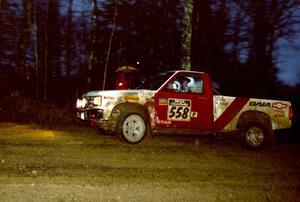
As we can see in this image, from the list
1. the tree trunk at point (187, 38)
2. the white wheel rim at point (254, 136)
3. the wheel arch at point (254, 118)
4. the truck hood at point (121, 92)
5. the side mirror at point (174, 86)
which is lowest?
the white wheel rim at point (254, 136)

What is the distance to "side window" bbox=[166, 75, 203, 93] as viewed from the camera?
39.2 ft

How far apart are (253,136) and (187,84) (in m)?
2.36


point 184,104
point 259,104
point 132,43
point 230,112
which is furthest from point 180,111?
point 132,43

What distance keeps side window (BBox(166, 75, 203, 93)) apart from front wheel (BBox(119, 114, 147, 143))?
1.19m

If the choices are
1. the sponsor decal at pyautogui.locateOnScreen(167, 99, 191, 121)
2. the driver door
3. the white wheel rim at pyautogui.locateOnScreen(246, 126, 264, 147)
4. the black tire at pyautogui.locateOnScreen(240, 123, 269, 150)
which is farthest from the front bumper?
the white wheel rim at pyautogui.locateOnScreen(246, 126, 264, 147)

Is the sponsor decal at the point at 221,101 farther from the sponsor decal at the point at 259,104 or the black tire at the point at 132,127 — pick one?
the black tire at the point at 132,127

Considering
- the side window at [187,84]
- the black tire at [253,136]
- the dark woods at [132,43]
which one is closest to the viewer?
the side window at [187,84]

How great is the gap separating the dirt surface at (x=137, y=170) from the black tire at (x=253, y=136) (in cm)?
25

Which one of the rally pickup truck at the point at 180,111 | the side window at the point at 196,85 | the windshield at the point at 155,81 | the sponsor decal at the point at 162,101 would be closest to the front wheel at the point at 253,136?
the rally pickup truck at the point at 180,111

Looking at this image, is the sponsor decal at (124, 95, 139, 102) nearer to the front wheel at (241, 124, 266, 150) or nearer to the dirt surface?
the dirt surface

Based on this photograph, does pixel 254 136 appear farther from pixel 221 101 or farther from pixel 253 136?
pixel 221 101

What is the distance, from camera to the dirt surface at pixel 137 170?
6.72m

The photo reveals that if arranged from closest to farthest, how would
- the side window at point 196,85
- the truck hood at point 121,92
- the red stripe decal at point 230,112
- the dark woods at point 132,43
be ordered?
the truck hood at point 121,92
the side window at point 196,85
the red stripe decal at point 230,112
the dark woods at point 132,43

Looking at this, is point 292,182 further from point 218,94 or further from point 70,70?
point 70,70
